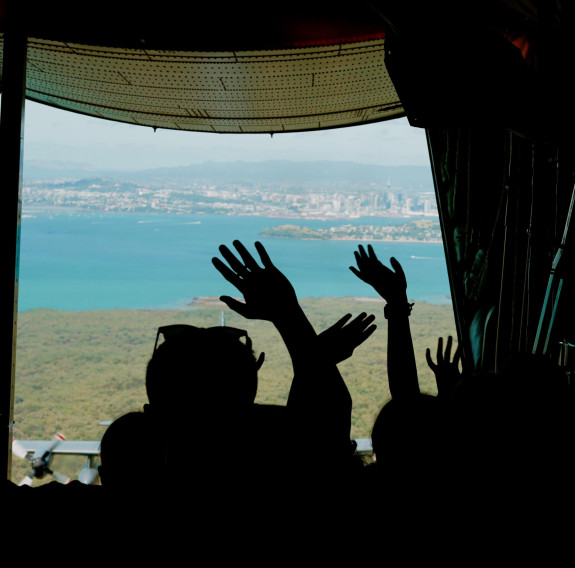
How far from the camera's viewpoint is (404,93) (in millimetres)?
1222

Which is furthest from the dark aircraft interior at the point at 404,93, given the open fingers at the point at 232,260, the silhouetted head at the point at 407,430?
the silhouetted head at the point at 407,430

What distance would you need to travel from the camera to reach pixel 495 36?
1.15 meters

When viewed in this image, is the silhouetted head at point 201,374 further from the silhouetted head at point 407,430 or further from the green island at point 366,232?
the green island at point 366,232

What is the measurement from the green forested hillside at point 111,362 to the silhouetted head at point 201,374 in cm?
1979

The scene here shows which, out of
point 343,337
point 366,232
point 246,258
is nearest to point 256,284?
point 246,258

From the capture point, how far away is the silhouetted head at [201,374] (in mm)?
869

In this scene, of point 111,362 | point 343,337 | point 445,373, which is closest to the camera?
point 343,337

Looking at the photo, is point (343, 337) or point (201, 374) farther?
point (343, 337)

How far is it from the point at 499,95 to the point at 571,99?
0.18 meters

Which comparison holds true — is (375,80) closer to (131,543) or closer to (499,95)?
(499,95)

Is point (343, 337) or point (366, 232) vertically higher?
point (366, 232)

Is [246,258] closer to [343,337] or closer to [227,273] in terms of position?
[227,273]

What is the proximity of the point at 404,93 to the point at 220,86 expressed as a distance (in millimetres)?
1409

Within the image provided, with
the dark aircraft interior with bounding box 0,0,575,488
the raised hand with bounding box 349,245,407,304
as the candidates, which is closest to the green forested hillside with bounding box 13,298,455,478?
the dark aircraft interior with bounding box 0,0,575,488
